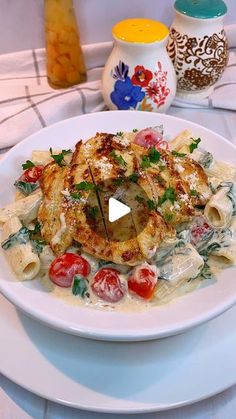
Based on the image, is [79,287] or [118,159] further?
[118,159]

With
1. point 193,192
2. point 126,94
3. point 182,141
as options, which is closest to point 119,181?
point 193,192

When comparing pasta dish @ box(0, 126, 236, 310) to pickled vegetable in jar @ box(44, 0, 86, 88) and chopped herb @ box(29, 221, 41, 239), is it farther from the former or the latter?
pickled vegetable in jar @ box(44, 0, 86, 88)

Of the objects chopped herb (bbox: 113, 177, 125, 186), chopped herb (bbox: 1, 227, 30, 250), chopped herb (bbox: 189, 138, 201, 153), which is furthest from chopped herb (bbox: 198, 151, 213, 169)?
chopped herb (bbox: 1, 227, 30, 250)

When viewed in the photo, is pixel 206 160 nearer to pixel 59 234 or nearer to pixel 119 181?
pixel 119 181

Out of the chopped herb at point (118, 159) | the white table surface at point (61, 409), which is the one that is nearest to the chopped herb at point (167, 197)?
the chopped herb at point (118, 159)

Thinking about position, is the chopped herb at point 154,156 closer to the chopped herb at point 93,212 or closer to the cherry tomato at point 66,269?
the chopped herb at point 93,212
